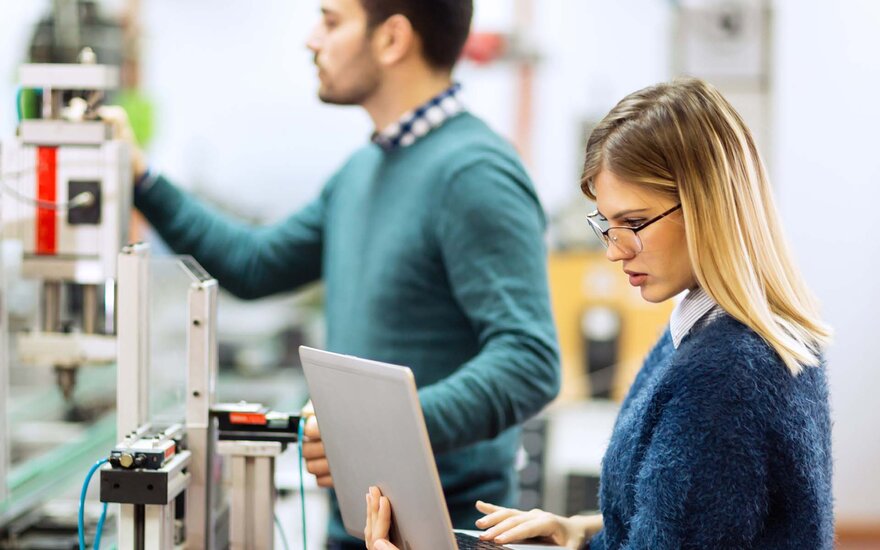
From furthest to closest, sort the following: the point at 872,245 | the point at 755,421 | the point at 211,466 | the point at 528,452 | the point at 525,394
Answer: the point at 872,245
the point at 528,452
the point at 525,394
the point at 211,466
the point at 755,421

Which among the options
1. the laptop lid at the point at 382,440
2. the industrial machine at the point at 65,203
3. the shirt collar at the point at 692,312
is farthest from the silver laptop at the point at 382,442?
the industrial machine at the point at 65,203

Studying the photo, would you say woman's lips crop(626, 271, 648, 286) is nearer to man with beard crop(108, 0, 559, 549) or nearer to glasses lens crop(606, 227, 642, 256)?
glasses lens crop(606, 227, 642, 256)

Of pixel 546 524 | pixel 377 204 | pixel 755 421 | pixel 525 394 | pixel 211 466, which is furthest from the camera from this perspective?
pixel 377 204

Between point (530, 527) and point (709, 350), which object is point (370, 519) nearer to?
point (530, 527)

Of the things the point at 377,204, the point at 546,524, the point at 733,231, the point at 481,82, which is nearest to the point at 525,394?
the point at 546,524

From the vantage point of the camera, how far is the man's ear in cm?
180

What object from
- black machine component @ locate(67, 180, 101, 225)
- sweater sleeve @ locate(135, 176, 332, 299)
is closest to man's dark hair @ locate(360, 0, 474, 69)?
sweater sleeve @ locate(135, 176, 332, 299)

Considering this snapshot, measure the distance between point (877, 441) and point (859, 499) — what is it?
0.24 m

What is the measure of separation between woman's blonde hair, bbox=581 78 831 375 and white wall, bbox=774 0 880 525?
2986mm

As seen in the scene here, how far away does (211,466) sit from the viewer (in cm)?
149

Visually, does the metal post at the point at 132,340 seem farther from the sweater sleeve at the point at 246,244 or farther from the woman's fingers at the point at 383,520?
the sweater sleeve at the point at 246,244

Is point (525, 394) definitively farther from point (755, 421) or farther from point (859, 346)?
point (859, 346)

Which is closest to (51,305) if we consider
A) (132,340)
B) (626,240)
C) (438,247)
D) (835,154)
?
(132,340)

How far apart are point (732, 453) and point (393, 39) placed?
3.41 ft
